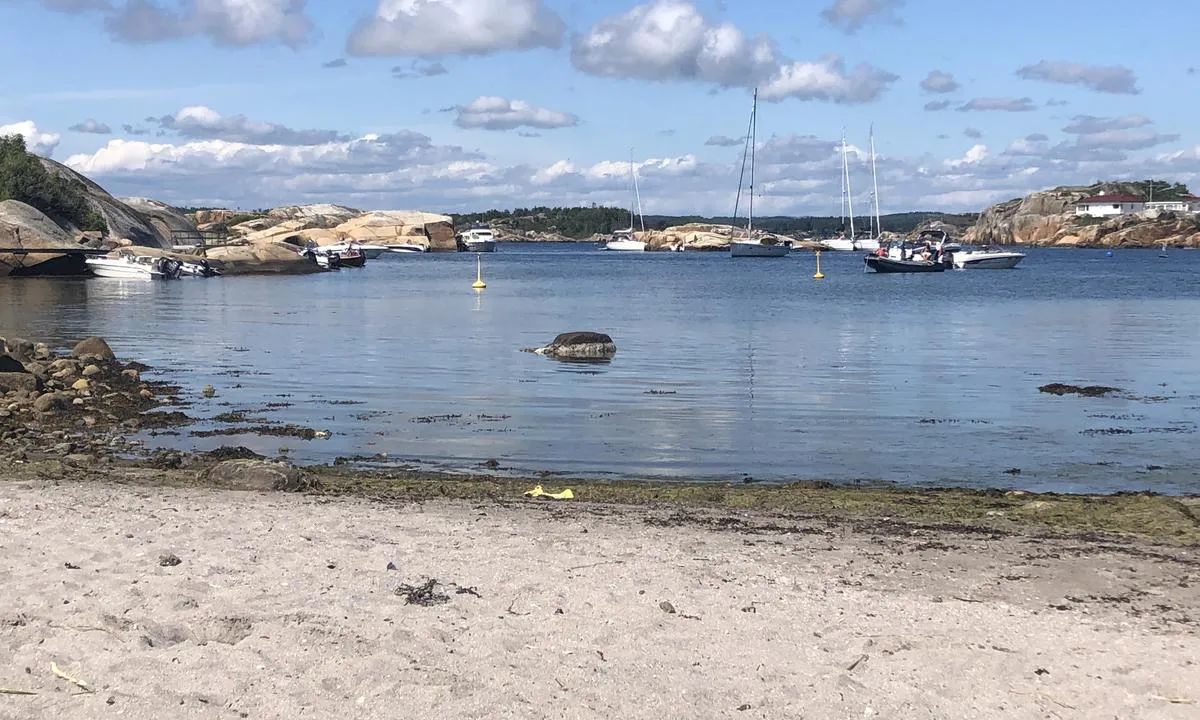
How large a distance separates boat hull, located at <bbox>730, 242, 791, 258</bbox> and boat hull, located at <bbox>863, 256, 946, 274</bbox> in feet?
194

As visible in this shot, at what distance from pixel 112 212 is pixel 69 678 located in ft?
345

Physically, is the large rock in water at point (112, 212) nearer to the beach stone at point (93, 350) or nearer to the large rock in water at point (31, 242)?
the large rock in water at point (31, 242)

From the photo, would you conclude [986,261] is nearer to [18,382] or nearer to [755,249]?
[755,249]

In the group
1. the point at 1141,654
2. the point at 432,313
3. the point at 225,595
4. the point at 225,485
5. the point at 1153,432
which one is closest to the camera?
the point at 1141,654

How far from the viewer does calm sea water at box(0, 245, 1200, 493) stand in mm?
16469

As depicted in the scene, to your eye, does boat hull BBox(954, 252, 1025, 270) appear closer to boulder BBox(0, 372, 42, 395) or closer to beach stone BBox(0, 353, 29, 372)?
beach stone BBox(0, 353, 29, 372)

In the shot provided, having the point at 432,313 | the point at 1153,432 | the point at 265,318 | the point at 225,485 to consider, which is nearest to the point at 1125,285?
the point at 432,313

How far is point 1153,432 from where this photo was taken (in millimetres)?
18656

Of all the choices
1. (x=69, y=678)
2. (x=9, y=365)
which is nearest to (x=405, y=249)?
(x=9, y=365)

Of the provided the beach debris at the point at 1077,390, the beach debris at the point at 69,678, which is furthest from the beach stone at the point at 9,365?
the beach debris at the point at 1077,390

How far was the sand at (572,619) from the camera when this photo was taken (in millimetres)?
6648

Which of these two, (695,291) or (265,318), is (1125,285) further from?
(265,318)

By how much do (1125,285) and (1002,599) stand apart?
8108 centimetres

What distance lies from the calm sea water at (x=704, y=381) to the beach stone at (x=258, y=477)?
2.97 meters
